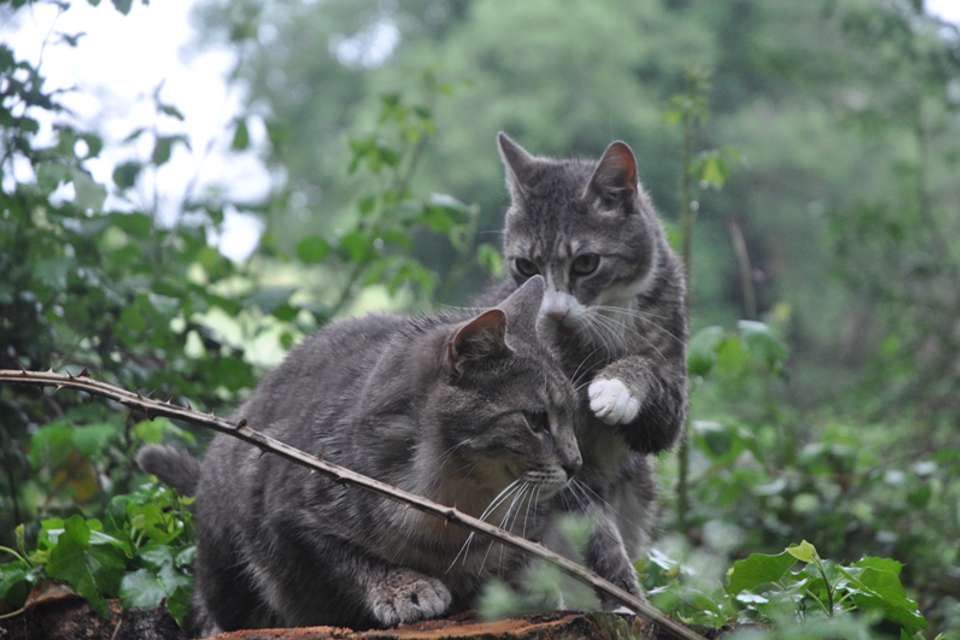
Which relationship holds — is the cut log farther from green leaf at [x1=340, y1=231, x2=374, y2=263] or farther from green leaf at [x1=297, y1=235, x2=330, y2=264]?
green leaf at [x1=340, y1=231, x2=374, y2=263]

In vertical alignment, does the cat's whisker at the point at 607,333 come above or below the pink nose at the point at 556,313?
below

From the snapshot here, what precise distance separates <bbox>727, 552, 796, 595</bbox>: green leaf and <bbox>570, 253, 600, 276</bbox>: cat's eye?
4.68 ft

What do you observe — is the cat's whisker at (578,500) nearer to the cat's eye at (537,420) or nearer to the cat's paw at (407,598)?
the cat's eye at (537,420)

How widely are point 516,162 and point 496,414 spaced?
1.52 metres

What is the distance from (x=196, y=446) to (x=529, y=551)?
2.37 metres

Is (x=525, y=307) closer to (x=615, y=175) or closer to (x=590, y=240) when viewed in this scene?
(x=590, y=240)

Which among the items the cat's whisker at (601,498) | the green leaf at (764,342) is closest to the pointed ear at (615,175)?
the green leaf at (764,342)

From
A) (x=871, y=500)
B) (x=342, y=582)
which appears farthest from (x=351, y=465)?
(x=871, y=500)

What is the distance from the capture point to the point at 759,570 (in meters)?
2.67

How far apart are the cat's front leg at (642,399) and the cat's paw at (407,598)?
760 mm

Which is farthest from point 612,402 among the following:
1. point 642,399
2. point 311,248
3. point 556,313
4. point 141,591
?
point 311,248

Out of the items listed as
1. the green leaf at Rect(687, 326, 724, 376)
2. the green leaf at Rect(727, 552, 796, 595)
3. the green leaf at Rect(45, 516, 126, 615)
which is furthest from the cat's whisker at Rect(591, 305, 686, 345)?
the green leaf at Rect(45, 516, 126, 615)

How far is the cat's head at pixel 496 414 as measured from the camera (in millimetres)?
2916

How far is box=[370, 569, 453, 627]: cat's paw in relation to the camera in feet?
9.16
